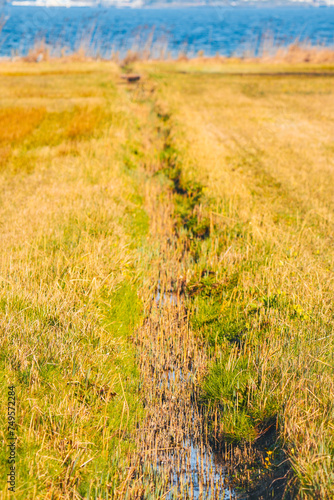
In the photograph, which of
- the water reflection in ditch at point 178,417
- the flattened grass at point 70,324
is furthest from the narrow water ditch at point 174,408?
the flattened grass at point 70,324

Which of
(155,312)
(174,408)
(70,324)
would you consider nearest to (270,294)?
(155,312)

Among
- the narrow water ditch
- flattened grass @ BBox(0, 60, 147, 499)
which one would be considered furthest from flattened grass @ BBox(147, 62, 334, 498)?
flattened grass @ BBox(0, 60, 147, 499)

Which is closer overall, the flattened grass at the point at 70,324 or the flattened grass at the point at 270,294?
the flattened grass at the point at 70,324

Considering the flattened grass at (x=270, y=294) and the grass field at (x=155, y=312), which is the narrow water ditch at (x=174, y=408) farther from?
the flattened grass at (x=270, y=294)

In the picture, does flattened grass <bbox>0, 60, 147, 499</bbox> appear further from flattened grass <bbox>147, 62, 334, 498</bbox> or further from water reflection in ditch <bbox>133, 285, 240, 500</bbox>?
flattened grass <bbox>147, 62, 334, 498</bbox>

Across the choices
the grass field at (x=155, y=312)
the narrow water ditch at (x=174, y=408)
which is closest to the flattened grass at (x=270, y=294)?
the grass field at (x=155, y=312)

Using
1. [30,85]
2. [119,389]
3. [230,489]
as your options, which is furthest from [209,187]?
[30,85]

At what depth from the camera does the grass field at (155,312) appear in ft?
8.50

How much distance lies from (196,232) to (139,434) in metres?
3.97

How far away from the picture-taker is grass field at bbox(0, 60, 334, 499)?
259 cm

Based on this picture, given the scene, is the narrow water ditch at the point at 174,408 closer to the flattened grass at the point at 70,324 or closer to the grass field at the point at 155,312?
the grass field at the point at 155,312

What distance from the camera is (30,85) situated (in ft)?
79.0

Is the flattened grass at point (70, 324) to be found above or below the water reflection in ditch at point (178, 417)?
above

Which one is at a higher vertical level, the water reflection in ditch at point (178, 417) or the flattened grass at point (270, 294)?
the flattened grass at point (270, 294)
